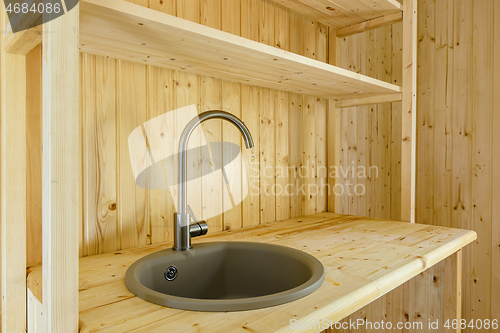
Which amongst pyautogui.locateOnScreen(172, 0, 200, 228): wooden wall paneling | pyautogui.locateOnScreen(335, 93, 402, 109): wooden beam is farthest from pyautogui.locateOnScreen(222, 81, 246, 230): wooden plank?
pyautogui.locateOnScreen(335, 93, 402, 109): wooden beam

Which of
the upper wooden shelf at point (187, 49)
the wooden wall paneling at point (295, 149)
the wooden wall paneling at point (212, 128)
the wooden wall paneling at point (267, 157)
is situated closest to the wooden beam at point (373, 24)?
the upper wooden shelf at point (187, 49)

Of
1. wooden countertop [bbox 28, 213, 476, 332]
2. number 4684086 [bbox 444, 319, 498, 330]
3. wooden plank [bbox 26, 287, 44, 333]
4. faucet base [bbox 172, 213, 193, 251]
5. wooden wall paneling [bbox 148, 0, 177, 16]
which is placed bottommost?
number 4684086 [bbox 444, 319, 498, 330]

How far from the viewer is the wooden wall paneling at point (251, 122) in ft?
4.31

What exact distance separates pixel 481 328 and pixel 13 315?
2162 mm

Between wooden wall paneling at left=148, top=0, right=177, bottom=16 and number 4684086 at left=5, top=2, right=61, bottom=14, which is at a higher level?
wooden wall paneling at left=148, top=0, right=177, bottom=16

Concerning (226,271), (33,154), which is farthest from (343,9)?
(33,154)

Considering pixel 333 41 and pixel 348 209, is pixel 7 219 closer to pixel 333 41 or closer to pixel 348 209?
pixel 333 41

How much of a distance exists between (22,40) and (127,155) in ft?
1.40

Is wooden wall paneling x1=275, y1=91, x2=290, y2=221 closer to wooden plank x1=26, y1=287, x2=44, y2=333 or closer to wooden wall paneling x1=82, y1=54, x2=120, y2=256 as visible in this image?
wooden wall paneling x1=82, y1=54, x2=120, y2=256

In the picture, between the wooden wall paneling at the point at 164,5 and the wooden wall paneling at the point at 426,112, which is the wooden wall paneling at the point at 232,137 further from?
the wooden wall paneling at the point at 426,112

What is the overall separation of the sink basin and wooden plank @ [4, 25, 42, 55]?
53 cm

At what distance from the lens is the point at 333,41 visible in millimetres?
1694

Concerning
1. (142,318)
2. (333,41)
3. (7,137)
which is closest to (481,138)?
(333,41)

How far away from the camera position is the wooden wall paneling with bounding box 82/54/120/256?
938mm
